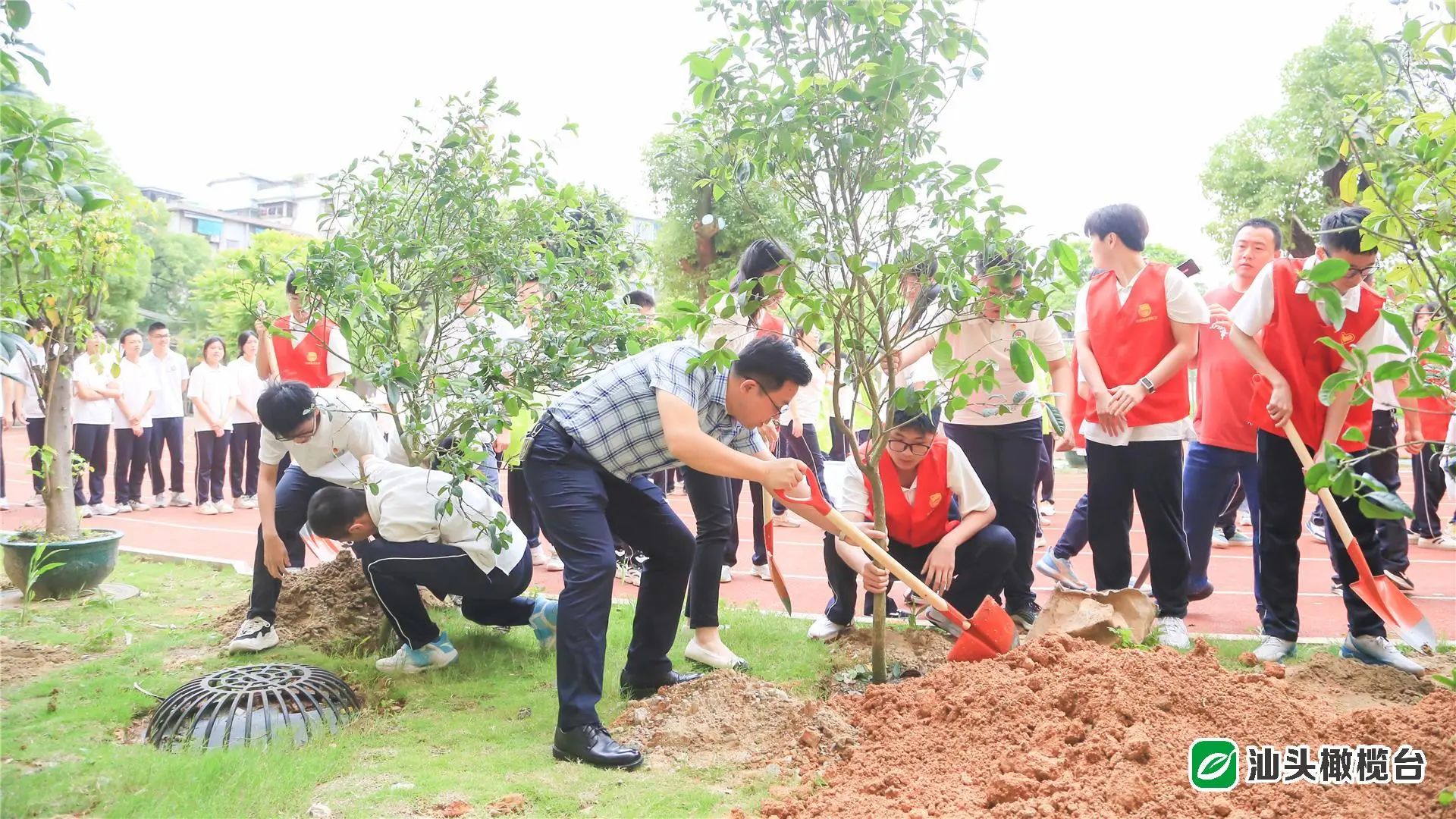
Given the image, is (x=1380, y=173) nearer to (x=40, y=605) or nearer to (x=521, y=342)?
(x=521, y=342)

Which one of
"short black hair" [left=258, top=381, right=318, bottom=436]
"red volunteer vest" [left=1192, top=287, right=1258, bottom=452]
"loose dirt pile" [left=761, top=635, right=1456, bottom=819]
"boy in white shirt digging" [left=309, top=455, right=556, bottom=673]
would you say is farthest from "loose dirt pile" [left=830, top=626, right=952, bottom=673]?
"short black hair" [left=258, top=381, right=318, bottom=436]

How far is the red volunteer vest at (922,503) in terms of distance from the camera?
4230 mm

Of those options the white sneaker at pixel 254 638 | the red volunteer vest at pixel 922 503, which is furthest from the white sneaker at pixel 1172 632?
the white sneaker at pixel 254 638

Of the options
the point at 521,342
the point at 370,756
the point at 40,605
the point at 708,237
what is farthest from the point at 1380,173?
the point at 708,237

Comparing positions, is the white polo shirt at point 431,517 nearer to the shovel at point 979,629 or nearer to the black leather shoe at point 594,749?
the black leather shoe at point 594,749

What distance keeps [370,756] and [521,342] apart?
1.69 m

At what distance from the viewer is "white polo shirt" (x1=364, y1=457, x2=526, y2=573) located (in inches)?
156

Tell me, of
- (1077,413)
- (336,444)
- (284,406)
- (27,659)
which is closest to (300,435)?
(284,406)

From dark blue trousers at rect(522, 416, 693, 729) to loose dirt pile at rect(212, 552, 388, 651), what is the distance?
1470mm

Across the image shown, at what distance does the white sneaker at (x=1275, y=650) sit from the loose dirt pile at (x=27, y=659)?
5.10 meters

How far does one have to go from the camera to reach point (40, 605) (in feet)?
17.5

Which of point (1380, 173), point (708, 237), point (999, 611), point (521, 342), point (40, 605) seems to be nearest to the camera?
point (1380, 173)

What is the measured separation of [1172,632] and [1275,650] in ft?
1.31

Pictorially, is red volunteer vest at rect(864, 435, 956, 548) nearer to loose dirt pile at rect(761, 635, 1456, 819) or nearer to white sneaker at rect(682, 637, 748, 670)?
white sneaker at rect(682, 637, 748, 670)
